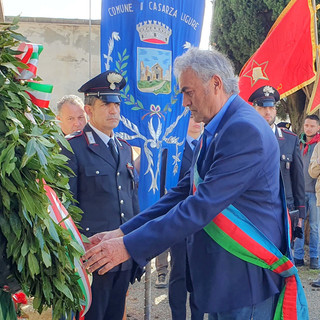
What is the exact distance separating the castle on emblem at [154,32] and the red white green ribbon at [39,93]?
6.20 ft

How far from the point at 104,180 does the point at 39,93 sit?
138 centimetres

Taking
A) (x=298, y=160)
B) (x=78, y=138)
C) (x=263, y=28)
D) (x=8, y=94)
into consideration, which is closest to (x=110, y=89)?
(x=78, y=138)

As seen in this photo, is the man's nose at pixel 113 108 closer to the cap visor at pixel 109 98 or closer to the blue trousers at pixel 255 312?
the cap visor at pixel 109 98

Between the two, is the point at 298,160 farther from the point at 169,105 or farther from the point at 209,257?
the point at 209,257

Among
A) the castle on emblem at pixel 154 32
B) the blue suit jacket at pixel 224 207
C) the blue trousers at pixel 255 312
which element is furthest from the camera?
the castle on emblem at pixel 154 32

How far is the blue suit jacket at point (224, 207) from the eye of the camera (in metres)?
2.38

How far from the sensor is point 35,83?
2.16 m

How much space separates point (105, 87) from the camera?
145 inches

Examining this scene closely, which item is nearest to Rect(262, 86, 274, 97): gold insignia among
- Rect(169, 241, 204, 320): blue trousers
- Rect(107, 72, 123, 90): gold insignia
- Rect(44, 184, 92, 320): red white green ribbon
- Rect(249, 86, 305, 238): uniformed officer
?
Rect(249, 86, 305, 238): uniformed officer

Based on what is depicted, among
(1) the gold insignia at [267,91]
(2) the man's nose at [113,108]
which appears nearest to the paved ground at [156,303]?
(2) the man's nose at [113,108]

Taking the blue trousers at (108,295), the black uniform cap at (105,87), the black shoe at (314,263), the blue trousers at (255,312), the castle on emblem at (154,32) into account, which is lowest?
the black shoe at (314,263)

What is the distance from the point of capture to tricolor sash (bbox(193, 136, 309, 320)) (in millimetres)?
2465

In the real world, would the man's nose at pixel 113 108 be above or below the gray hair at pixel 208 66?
below

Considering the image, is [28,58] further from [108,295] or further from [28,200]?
[108,295]
